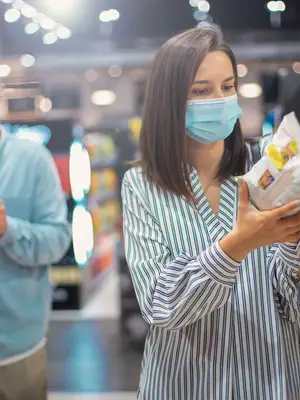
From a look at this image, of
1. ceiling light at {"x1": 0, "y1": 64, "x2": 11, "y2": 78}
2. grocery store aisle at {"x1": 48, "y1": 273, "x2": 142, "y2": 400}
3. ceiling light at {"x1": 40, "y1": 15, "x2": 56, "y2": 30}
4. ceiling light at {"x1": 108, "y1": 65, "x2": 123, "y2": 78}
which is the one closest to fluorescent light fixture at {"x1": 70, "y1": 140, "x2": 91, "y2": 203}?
ceiling light at {"x1": 0, "y1": 64, "x2": 11, "y2": 78}

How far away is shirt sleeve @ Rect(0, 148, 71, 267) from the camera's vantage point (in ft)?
6.04

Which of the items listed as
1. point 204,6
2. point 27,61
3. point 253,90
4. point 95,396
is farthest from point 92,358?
point 253,90

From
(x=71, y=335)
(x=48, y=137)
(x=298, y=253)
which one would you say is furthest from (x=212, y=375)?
(x=48, y=137)

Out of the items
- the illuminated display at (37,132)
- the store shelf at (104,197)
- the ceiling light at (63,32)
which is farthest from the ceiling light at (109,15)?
the store shelf at (104,197)

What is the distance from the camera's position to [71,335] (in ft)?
16.2

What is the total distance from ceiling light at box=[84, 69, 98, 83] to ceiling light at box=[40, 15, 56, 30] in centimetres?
333

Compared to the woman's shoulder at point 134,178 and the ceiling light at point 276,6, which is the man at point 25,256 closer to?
the woman's shoulder at point 134,178

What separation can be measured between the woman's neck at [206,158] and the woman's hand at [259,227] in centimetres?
32

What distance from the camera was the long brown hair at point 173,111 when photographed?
1.25 metres

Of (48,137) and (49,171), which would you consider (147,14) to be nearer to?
(48,137)

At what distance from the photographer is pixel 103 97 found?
11.7 meters

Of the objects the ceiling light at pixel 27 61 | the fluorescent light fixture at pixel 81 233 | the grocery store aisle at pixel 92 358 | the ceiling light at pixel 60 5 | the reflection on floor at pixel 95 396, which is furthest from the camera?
the ceiling light at pixel 27 61

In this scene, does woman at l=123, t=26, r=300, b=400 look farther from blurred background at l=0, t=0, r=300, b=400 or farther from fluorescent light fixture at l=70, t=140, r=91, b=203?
fluorescent light fixture at l=70, t=140, r=91, b=203

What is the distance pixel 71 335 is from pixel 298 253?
13.5ft
